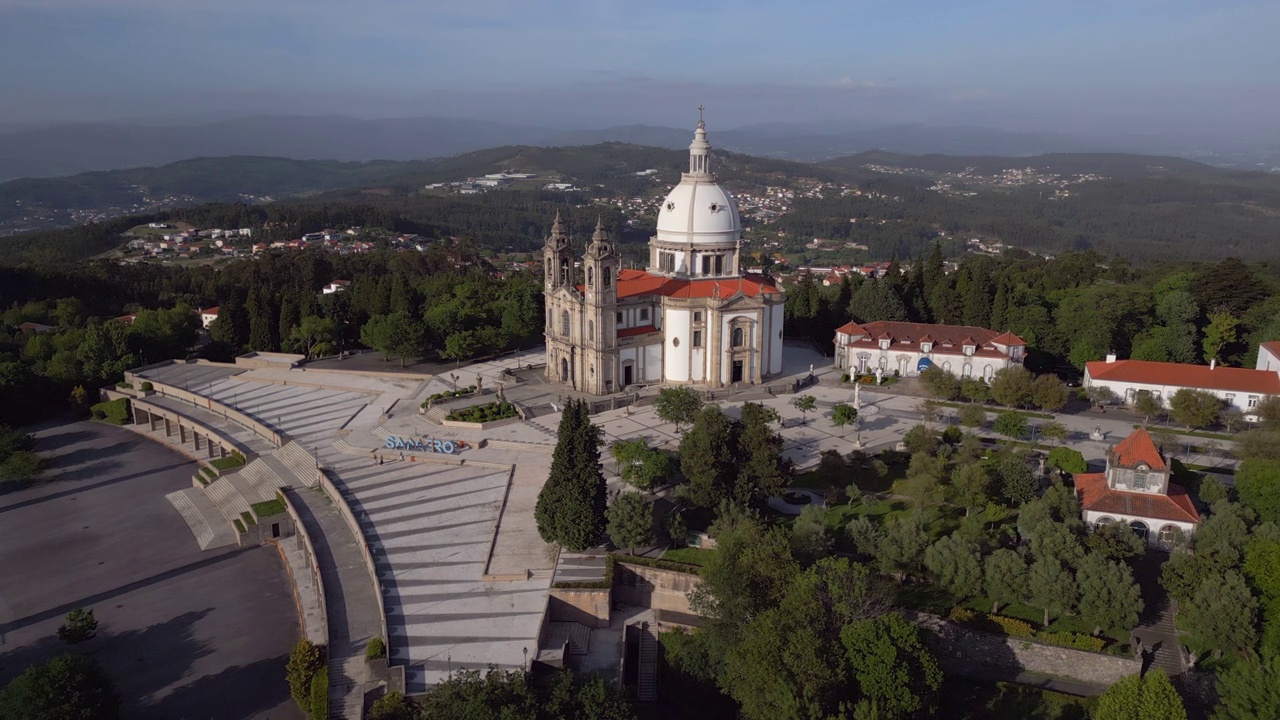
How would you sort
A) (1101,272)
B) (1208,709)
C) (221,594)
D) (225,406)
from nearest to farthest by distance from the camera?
(1208,709) → (221,594) → (225,406) → (1101,272)

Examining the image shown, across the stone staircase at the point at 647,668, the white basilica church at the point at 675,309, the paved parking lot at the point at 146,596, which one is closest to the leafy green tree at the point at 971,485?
the stone staircase at the point at 647,668

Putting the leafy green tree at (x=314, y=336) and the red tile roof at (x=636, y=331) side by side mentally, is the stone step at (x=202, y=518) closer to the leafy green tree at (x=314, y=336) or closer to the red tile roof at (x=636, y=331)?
the leafy green tree at (x=314, y=336)

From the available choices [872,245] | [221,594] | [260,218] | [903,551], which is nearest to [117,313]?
[221,594]

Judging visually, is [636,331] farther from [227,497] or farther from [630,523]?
[227,497]

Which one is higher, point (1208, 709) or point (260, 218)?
point (260, 218)

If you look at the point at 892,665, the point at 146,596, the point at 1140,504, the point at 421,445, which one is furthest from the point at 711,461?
the point at 146,596

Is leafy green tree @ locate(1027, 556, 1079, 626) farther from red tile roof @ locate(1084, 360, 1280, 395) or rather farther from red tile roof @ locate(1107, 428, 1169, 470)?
red tile roof @ locate(1084, 360, 1280, 395)

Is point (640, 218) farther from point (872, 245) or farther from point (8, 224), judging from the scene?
point (8, 224)
